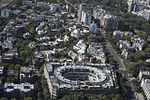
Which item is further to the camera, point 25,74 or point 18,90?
point 25,74

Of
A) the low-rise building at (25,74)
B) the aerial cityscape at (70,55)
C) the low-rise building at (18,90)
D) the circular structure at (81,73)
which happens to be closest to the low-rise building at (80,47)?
the aerial cityscape at (70,55)

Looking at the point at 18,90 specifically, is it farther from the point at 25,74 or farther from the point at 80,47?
the point at 80,47

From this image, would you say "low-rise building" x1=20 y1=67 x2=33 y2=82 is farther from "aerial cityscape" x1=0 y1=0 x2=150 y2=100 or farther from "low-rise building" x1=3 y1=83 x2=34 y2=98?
"low-rise building" x1=3 y1=83 x2=34 y2=98

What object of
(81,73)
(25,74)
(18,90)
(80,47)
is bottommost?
(18,90)

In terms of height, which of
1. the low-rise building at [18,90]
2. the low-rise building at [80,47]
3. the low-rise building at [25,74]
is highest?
the low-rise building at [80,47]

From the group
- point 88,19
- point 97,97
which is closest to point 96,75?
point 97,97

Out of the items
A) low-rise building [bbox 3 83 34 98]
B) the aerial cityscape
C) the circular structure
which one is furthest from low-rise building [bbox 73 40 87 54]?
low-rise building [bbox 3 83 34 98]

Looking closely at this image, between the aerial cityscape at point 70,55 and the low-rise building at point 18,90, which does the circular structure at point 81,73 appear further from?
the low-rise building at point 18,90

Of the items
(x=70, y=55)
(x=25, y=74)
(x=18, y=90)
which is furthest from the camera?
(x=70, y=55)

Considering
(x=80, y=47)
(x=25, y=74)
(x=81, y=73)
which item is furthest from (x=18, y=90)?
(x=80, y=47)
